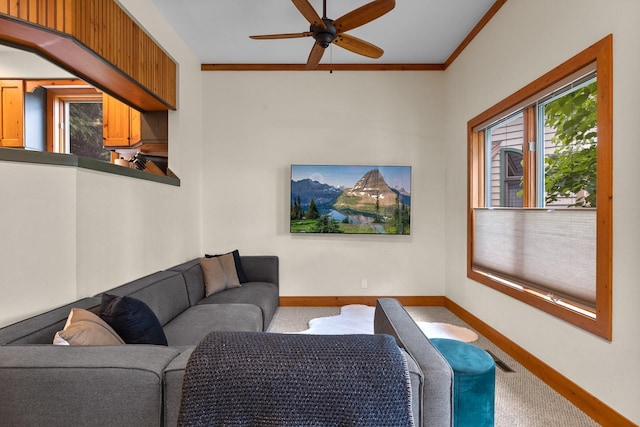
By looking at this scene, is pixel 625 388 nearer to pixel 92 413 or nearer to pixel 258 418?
pixel 258 418

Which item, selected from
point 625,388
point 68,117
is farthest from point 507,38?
point 68,117

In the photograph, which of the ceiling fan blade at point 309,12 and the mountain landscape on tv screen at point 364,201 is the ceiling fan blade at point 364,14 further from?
the mountain landscape on tv screen at point 364,201

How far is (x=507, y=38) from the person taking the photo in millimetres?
2758

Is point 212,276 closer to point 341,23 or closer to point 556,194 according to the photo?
point 341,23

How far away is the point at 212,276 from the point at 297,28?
2.74m

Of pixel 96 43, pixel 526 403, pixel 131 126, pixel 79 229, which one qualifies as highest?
pixel 96 43

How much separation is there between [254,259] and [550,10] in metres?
3.54

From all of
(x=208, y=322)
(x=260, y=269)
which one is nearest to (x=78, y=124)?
(x=260, y=269)

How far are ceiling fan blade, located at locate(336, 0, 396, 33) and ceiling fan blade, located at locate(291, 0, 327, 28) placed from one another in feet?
0.45

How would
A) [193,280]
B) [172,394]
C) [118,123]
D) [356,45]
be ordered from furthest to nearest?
[118,123] < [193,280] < [356,45] < [172,394]

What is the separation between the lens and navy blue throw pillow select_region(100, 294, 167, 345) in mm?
1521

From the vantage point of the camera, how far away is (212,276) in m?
3.19

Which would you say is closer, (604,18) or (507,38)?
(604,18)

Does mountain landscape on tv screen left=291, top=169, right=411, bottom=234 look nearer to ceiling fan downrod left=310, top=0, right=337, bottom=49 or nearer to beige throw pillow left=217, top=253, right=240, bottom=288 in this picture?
beige throw pillow left=217, top=253, right=240, bottom=288
